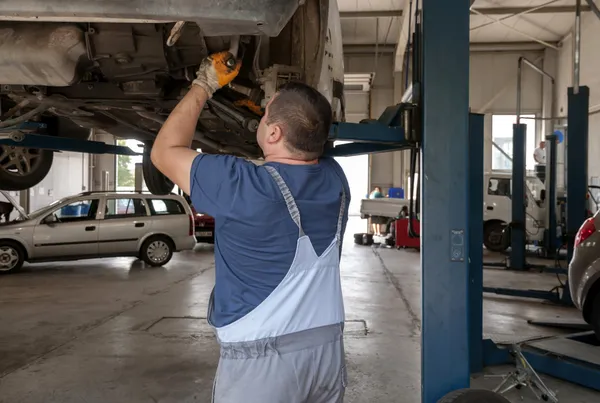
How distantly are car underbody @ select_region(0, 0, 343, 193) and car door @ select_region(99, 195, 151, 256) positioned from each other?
4711 mm

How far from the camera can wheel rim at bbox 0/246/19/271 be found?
298 inches

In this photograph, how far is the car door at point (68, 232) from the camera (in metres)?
7.75

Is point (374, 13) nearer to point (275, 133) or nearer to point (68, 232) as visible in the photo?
point (68, 232)

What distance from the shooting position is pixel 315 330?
1422 mm

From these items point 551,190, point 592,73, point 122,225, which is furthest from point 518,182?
point 592,73

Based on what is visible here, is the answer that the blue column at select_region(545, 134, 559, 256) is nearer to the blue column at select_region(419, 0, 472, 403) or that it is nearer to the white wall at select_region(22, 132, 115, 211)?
the blue column at select_region(419, 0, 472, 403)

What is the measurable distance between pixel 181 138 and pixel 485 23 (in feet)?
42.7

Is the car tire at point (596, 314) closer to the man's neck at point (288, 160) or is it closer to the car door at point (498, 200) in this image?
the man's neck at point (288, 160)

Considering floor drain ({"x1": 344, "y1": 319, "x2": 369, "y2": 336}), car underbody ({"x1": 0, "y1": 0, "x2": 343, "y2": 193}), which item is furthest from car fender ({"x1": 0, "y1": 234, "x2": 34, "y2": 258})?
floor drain ({"x1": 344, "y1": 319, "x2": 369, "y2": 336})

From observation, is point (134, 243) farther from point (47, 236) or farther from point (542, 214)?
point (542, 214)

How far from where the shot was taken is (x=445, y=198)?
6.82ft

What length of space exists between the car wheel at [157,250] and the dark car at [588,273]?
6.42 m


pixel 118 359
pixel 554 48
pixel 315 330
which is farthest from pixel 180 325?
pixel 554 48

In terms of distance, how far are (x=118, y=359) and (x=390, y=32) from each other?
13.2m
